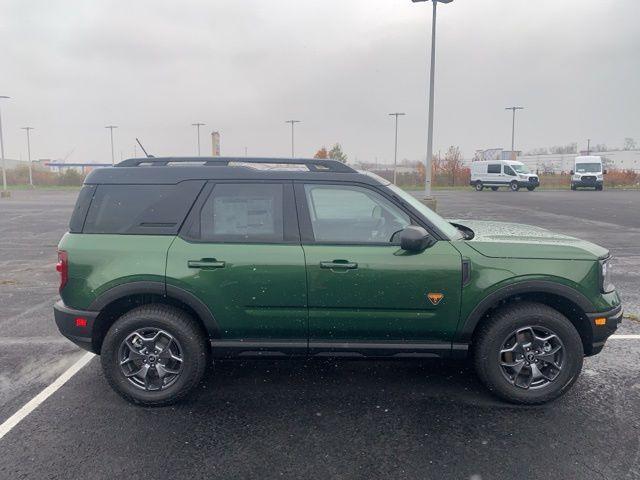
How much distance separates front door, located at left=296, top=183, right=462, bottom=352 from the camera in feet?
11.3

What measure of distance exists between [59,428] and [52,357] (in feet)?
4.70

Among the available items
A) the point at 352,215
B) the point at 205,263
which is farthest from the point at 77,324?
the point at 352,215

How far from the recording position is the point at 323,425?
3.29m

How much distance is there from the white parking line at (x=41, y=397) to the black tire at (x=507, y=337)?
3.28 m

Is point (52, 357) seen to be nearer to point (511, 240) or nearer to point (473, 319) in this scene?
point (473, 319)

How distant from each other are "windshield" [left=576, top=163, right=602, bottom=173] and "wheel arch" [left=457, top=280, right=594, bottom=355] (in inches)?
1586

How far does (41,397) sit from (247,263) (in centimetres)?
193

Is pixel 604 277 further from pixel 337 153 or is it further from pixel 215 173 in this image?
pixel 337 153

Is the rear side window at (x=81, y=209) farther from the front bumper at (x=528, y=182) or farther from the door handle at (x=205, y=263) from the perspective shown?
the front bumper at (x=528, y=182)

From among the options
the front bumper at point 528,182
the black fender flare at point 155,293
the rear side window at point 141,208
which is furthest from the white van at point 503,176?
the black fender flare at point 155,293

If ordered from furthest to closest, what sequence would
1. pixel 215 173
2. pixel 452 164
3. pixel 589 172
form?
1. pixel 452 164
2. pixel 589 172
3. pixel 215 173

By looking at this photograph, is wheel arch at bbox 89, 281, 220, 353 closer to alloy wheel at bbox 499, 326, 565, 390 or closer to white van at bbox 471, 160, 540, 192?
alloy wheel at bbox 499, 326, 565, 390

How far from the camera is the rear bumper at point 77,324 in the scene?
11.6ft

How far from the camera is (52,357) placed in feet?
14.6
